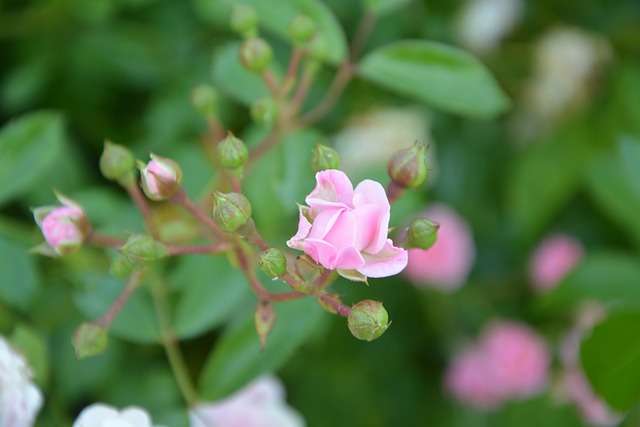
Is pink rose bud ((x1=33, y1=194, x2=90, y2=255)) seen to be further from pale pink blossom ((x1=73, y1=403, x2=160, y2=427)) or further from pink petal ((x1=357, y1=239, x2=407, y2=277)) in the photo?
pink petal ((x1=357, y1=239, x2=407, y2=277))

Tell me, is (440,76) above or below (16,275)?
above

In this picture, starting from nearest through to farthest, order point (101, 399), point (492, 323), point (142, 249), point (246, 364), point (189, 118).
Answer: point (142, 249), point (246, 364), point (101, 399), point (189, 118), point (492, 323)

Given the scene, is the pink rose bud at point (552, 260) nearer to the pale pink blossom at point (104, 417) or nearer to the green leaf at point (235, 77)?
the green leaf at point (235, 77)

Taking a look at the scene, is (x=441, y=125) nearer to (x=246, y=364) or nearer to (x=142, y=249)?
(x=246, y=364)

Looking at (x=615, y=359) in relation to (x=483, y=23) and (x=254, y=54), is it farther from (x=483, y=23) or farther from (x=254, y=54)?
(x=483, y=23)

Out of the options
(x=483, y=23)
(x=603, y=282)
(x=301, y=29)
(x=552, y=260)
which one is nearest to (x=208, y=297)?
(x=301, y=29)

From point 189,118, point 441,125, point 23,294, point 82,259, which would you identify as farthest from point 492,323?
point 23,294
